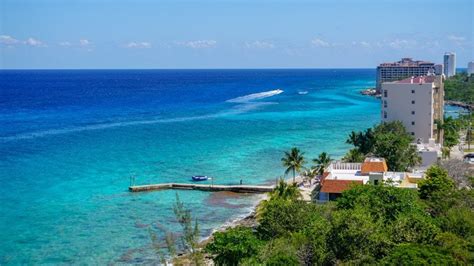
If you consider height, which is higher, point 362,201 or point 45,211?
point 362,201

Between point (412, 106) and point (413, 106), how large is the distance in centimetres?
12

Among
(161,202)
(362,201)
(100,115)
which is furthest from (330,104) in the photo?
(362,201)

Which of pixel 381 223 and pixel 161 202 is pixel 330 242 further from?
pixel 161 202

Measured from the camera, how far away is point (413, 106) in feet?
195

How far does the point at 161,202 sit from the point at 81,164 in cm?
1869

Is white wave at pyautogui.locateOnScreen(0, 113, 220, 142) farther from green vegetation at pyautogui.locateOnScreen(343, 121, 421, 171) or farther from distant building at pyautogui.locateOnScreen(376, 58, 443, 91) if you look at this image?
distant building at pyautogui.locateOnScreen(376, 58, 443, 91)

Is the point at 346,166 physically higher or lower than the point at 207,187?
higher

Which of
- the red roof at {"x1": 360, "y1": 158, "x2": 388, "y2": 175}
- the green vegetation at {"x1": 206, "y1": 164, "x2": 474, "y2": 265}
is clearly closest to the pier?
the red roof at {"x1": 360, "y1": 158, "x2": 388, "y2": 175}

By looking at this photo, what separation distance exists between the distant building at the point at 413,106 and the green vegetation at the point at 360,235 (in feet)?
89.9

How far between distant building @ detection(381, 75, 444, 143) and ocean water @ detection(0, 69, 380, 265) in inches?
392

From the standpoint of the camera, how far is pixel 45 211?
45.2m

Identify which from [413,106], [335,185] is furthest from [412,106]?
[335,185]

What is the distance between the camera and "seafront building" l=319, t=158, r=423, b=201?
40.2 m

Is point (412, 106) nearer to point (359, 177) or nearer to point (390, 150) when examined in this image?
point (390, 150)
